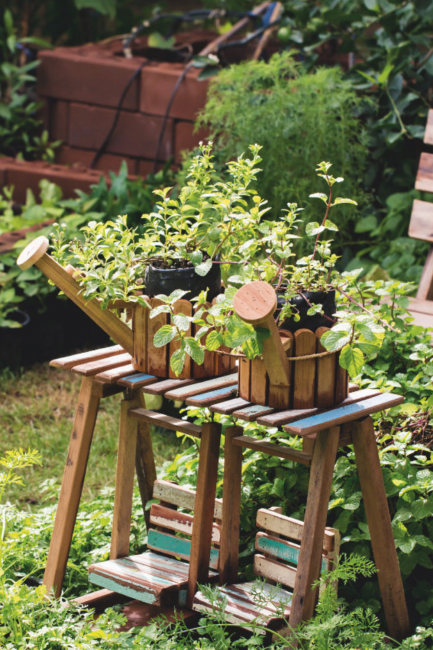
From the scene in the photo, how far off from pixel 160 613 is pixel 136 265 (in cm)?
103

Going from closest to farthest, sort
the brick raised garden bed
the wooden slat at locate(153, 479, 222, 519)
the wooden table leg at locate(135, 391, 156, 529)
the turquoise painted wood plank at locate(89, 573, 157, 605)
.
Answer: the turquoise painted wood plank at locate(89, 573, 157, 605) → the wooden slat at locate(153, 479, 222, 519) → the wooden table leg at locate(135, 391, 156, 529) → the brick raised garden bed

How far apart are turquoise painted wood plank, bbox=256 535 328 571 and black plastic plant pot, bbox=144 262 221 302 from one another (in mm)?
751

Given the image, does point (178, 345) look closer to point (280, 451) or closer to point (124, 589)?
point (280, 451)

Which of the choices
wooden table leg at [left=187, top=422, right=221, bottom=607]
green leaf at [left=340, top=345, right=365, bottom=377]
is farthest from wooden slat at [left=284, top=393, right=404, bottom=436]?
wooden table leg at [left=187, top=422, right=221, bottom=607]

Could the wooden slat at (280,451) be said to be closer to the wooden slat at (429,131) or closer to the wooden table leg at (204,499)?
the wooden table leg at (204,499)

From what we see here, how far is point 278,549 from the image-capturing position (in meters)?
2.49

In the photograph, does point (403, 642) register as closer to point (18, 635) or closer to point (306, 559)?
point (306, 559)

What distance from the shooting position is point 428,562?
2.52m

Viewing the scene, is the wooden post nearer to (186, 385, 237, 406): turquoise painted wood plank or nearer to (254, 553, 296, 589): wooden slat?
(254, 553, 296, 589): wooden slat

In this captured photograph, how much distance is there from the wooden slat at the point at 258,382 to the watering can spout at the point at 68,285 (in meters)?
0.45

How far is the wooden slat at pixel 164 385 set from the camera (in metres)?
2.30

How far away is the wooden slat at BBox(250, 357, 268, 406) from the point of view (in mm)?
2178

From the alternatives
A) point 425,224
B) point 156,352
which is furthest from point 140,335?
point 425,224

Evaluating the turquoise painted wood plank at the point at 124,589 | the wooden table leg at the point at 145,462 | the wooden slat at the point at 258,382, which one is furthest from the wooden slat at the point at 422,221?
the turquoise painted wood plank at the point at 124,589
